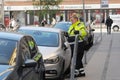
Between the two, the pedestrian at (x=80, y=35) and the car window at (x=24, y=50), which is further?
the pedestrian at (x=80, y=35)

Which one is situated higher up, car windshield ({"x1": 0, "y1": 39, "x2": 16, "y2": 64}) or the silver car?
car windshield ({"x1": 0, "y1": 39, "x2": 16, "y2": 64})

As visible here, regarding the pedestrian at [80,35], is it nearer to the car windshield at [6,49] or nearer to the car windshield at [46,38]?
the car windshield at [46,38]

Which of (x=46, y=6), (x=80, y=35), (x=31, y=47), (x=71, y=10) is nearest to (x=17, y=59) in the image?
(x=31, y=47)

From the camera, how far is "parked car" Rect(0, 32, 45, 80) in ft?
23.2

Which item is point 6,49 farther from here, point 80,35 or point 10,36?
point 80,35

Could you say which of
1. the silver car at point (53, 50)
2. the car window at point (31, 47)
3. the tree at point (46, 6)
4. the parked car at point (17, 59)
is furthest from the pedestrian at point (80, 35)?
the tree at point (46, 6)

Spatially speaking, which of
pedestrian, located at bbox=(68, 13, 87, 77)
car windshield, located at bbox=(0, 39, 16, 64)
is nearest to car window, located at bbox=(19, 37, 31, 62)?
car windshield, located at bbox=(0, 39, 16, 64)

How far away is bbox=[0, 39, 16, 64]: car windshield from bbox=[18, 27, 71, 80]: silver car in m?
3.81

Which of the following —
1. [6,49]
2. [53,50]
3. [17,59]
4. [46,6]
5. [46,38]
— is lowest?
[53,50]

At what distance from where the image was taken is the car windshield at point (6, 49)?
25.0 ft

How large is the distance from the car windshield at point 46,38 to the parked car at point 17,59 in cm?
416

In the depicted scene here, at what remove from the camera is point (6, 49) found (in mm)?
7934

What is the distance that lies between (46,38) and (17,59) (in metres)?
6.21

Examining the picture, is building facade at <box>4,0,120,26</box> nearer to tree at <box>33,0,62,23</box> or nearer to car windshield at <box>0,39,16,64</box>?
tree at <box>33,0,62,23</box>
